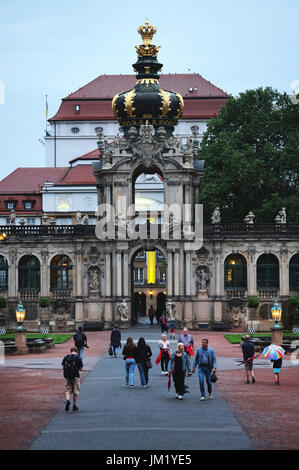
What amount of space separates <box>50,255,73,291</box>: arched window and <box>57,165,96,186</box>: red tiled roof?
4984cm

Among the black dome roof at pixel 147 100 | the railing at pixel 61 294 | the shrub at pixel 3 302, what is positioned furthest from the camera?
the black dome roof at pixel 147 100

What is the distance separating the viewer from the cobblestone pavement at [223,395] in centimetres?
2375

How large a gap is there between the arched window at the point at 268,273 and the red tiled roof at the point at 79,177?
53207mm

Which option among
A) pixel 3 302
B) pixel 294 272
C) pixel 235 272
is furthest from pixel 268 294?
pixel 3 302

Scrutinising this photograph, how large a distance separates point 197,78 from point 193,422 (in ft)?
413

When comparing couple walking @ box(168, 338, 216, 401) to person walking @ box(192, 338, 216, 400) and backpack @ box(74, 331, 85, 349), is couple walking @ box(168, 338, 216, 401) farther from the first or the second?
backpack @ box(74, 331, 85, 349)

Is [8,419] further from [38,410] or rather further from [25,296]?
[25,296]

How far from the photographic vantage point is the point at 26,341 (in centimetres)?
5166

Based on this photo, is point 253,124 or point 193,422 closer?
point 193,422

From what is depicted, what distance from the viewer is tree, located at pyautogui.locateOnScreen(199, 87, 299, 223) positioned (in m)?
80.9

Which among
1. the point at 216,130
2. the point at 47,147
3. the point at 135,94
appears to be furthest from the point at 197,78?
the point at 135,94

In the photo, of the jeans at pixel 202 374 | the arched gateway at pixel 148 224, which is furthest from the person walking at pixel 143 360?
the arched gateway at pixel 148 224

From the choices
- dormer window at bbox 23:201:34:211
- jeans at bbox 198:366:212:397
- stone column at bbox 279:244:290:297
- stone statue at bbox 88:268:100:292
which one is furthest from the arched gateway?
dormer window at bbox 23:201:34:211

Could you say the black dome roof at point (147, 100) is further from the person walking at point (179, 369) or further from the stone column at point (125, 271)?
the person walking at point (179, 369)
